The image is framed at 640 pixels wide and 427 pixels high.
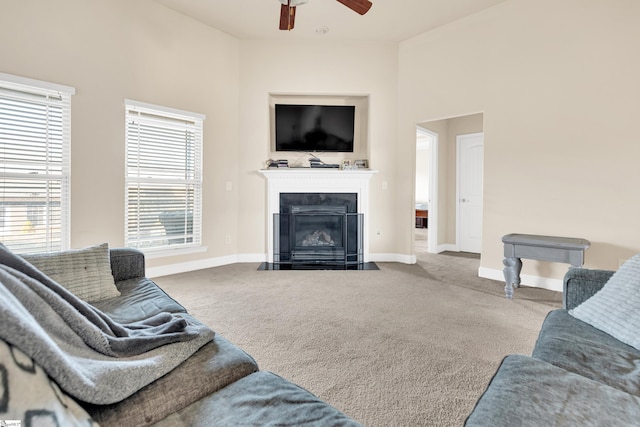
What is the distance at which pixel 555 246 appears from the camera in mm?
2875

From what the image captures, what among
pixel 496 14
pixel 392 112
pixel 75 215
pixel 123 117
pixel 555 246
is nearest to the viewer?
pixel 555 246

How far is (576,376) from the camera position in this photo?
96 centimetres

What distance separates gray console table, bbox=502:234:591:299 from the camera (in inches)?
110

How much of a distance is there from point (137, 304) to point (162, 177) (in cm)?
269

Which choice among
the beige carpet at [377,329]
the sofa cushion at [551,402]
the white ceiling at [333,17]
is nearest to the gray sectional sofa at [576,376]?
the sofa cushion at [551,402]

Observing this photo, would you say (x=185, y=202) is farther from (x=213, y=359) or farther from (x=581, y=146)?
(x=581, y=146)

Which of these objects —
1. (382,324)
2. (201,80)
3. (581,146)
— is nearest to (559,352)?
(382,324)

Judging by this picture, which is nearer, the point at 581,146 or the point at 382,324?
the point at 382,324

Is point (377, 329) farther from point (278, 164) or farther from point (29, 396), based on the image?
point (278, 164)

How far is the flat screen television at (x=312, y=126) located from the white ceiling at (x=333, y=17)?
995mm

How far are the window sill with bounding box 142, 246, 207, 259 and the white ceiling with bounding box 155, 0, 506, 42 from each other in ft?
9.78

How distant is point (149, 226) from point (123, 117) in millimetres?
1261

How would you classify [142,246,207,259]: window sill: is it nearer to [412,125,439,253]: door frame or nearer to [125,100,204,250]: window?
[125,100,204,250]: window

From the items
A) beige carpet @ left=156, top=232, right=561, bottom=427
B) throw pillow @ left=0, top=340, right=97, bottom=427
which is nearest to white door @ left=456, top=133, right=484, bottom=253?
beige carpet @ left=156, top=232, right=561, bottom=427
